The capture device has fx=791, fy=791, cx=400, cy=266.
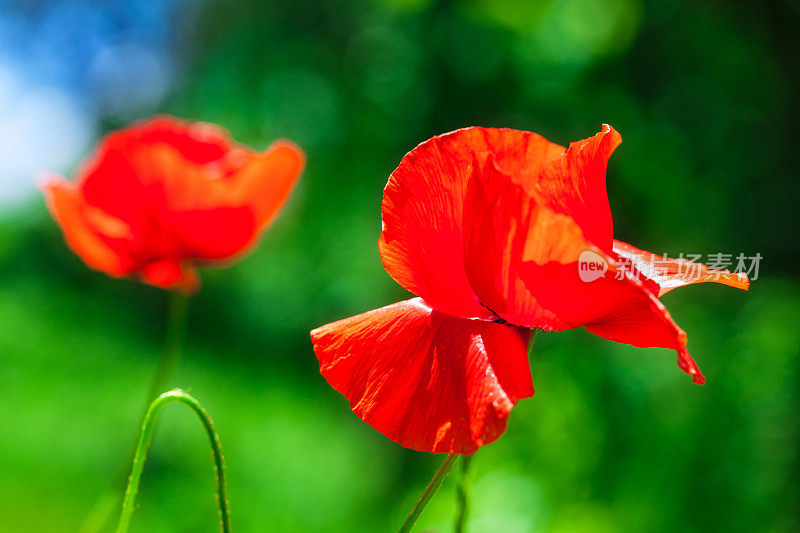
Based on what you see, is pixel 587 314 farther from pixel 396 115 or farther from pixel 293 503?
pixel 396 115

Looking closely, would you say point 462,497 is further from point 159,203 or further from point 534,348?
point 534,348

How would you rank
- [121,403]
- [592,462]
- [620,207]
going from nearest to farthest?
[592,462]
[620,207]
[121,403]

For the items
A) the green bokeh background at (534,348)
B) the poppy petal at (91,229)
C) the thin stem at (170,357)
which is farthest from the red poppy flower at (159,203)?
the green bokeh background at (534,348)

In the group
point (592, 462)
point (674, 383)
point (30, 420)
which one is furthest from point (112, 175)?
point (30, 420)

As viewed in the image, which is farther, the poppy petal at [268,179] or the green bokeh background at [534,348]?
the green bokeh background at [534,348]

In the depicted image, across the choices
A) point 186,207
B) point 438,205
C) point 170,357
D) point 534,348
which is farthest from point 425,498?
point 534,348

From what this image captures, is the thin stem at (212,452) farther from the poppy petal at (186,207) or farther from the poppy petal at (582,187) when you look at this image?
the poppy petal at (186,207)
